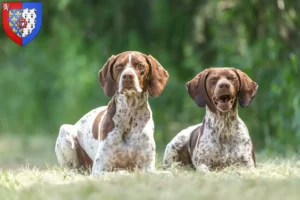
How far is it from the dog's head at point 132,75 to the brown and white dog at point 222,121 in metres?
0.43

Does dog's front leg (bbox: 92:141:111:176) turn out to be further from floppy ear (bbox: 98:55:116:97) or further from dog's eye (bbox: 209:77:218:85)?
dog's eye (bbox: 209:77:218:85)

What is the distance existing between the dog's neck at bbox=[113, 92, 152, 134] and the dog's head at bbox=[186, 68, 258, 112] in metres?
0.57

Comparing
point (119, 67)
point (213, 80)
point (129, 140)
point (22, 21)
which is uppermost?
point (22, 21)

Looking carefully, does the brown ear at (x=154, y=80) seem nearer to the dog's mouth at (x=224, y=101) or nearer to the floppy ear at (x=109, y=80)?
the floppy ear at (x=109, y=80)

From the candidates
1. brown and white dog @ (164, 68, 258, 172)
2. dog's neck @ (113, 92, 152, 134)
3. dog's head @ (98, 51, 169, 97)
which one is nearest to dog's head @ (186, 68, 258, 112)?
brown and white dog @ (164, 68, 258, 172)

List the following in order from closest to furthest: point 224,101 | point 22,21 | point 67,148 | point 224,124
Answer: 1. point 224,101
2. point 224,124
3. point 67,148
4. point 22,21

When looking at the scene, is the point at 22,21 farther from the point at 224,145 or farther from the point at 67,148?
the point at 224,145

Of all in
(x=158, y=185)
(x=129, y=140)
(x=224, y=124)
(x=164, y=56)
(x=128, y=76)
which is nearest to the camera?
(x=158, y=185)

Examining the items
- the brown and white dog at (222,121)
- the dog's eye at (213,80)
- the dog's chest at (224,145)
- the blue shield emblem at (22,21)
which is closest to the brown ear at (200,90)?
the brown and white dog at (222,121)

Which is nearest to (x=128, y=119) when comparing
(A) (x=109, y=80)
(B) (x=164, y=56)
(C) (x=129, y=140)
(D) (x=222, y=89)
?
(C) (x=129, y=140)

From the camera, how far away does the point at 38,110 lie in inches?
664

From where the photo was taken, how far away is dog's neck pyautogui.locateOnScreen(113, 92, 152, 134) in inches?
306

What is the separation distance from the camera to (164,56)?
16094 mm

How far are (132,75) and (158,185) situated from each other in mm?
1419
